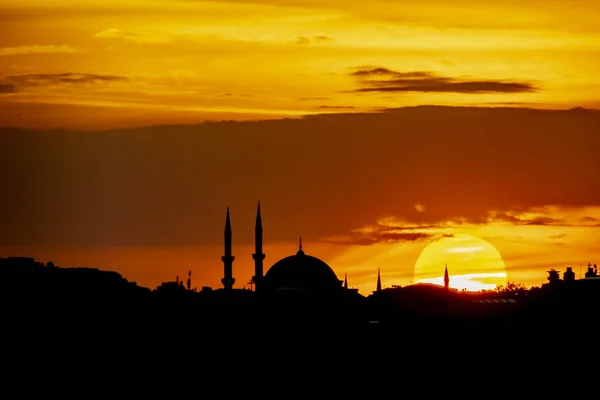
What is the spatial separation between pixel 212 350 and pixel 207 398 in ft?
71.0

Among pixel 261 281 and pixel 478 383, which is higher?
pixel 261 281

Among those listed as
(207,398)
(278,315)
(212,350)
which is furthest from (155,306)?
(207,398)

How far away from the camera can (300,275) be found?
15612cm

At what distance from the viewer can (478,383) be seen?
117875mm

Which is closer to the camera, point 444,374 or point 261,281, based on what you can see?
point 444,374

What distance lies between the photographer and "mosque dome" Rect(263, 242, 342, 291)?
6117 inches

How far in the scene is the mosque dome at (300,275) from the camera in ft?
510

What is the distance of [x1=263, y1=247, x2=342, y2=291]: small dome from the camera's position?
510ft

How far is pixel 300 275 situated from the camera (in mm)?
156125

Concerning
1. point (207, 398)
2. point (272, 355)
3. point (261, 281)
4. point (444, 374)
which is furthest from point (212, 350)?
point (261, 281)

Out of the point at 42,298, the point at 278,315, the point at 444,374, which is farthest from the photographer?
the point at 278,315

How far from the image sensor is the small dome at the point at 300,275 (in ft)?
510

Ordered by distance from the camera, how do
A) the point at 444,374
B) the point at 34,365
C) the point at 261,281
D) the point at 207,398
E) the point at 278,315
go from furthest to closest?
the point at 261,281, the point at 278,315, the point at 444,374, the point at 34,365, the point at 207,398

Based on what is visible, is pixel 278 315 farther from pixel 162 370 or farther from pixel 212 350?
pixel 162 370
